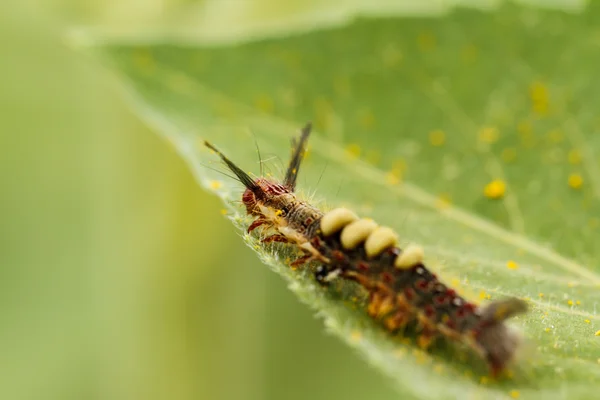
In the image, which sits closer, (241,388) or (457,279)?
(457,279)

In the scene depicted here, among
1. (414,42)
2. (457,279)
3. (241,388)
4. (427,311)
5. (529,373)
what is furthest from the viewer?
(241,388)

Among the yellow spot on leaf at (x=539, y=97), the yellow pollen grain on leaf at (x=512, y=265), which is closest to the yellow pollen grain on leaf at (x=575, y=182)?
the yellow spot on leaf at (x=539, y=97)

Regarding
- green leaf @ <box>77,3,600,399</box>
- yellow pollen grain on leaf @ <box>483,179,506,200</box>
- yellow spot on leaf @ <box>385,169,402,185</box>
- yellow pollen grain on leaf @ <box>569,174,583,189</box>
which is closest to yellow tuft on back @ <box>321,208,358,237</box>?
green leaf @ <box>77,3,600,399</box>

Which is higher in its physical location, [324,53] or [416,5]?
[416,5]

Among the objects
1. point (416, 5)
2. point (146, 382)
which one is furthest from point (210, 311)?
point (416, 5)

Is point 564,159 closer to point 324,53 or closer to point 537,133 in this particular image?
point 537,133

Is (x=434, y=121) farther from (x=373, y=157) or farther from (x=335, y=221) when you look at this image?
(x=335, y=221)

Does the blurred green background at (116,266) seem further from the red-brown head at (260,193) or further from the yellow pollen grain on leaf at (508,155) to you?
the yellow pollen grain on leaf at (508,155)

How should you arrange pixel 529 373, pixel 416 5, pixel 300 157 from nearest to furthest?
pixel 529 373 < pixel 300 157 < pixel 416 5
